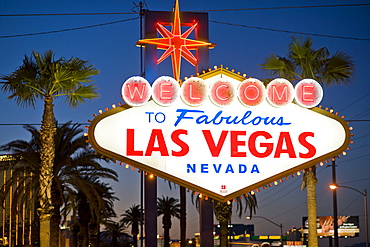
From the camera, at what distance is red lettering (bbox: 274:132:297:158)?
1909cm

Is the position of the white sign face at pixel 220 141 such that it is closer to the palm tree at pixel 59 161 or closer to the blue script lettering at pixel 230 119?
the blue script lettering at pixel 230 119

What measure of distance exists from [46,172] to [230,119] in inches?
289

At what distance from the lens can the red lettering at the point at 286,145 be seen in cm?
1909

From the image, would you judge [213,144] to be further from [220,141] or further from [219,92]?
[219,92]

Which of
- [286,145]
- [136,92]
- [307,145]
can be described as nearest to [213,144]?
[286,145]

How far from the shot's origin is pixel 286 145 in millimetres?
19188

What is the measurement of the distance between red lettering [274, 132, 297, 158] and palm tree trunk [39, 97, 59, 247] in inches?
328

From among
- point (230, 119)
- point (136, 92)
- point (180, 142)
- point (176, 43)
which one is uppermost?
point (176, 43)

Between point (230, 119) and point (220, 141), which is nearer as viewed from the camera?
point (220, 141)

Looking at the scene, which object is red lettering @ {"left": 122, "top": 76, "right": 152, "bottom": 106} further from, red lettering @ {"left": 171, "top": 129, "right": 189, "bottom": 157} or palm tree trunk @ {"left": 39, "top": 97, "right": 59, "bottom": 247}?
palm tree trunk @ {"left": 39, "top": 97, "right": 59, "bottom": 247}

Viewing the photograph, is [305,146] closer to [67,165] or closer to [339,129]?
[339,129]

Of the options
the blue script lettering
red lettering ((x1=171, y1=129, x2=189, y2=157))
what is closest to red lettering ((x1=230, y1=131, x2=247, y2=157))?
the blue script lettering

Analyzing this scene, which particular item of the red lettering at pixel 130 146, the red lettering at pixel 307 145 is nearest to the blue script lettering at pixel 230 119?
the red lettering at pixel 307 145

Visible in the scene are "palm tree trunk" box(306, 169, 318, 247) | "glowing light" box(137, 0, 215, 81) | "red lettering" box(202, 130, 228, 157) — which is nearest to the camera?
"red lettering" box(202, 130, 228, 157)
